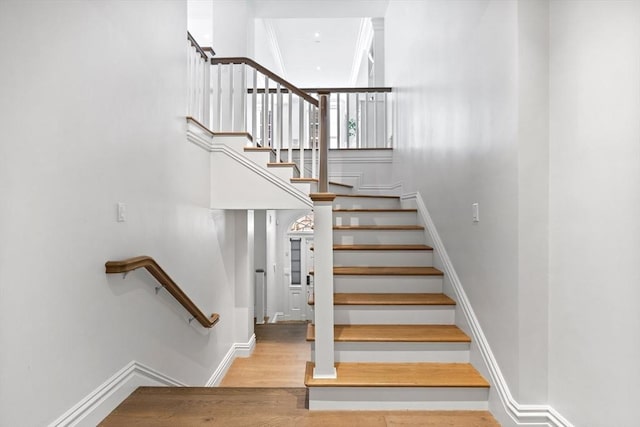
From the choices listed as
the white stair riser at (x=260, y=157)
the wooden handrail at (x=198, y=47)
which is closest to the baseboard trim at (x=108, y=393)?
the white stair riser at (x=260, y=157)

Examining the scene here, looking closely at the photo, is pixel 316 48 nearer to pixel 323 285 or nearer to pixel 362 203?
pixel 362 203

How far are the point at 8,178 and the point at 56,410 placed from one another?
36.4 inches

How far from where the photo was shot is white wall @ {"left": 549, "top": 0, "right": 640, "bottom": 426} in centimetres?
130

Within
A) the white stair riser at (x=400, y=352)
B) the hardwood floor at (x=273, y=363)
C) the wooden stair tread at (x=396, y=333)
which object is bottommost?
the hardwood floor at (x=273, y=363)

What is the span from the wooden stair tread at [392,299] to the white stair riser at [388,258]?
393 mm

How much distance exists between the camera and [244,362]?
15.3 ft

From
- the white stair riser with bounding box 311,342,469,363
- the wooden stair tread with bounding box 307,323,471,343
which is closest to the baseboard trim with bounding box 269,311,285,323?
the wooden stair tread with bounding box 307,323,471,343

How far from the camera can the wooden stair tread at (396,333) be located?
7.68ft

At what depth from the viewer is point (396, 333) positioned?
2.46m

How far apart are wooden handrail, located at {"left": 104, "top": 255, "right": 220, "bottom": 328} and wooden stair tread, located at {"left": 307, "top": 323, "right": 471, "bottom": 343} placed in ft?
2.99

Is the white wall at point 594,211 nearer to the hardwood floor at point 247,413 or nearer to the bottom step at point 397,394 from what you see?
the bottom step at point 397,394

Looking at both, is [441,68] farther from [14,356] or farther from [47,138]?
[14,356]

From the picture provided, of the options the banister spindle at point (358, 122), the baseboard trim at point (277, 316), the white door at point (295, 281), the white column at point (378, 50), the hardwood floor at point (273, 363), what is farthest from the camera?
the white door at point (295, 281)

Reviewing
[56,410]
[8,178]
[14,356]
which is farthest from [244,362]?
[8,178]
